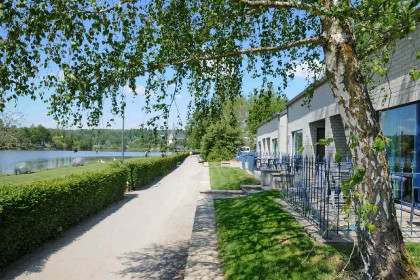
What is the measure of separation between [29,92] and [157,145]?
204 cm

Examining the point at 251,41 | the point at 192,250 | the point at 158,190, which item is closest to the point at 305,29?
the point at 251,41

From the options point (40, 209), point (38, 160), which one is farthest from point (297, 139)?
point (38, 160)

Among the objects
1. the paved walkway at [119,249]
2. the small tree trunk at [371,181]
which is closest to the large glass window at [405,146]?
the small tree trunk at [371,181]

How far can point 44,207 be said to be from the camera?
23.7 ft

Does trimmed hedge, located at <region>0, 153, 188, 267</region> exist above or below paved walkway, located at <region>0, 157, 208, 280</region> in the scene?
above

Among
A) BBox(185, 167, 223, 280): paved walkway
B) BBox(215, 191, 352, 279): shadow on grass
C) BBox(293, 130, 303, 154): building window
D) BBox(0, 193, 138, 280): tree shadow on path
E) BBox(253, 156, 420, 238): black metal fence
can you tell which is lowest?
BBox(0, 193, 138, 280): tree shadow on path

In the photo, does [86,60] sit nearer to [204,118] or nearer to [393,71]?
[204,118]

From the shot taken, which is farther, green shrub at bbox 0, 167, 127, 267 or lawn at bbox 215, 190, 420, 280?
green shrub at bbox 0, 167, 127, 267

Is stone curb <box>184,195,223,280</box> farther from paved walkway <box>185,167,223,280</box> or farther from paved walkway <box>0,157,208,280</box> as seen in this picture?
paved walkway <box>0,157,208,280</box>

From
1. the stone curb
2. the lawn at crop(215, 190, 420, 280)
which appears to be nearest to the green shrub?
the stone curb

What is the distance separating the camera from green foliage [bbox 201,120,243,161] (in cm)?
4191

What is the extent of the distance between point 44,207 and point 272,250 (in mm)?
4749

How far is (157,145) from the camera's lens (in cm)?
577

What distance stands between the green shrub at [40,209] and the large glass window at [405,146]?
7.51 meters
